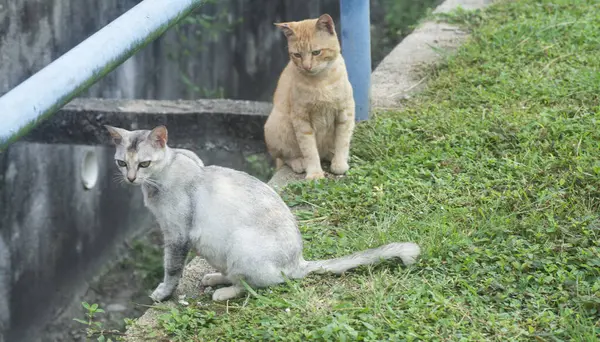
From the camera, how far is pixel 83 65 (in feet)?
7.72

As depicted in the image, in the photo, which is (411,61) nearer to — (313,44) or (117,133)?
(313,44)

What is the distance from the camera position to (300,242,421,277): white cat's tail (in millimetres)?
3238

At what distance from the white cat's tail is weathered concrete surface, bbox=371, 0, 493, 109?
1.95 metres

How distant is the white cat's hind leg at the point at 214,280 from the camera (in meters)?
3.38

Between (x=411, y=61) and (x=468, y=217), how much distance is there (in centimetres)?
234

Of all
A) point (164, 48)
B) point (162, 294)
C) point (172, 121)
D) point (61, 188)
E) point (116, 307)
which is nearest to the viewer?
point (162, 294)

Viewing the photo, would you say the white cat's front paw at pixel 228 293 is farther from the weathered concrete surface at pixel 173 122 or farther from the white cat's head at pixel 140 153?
the weathered concrete surface at pixel 173 122

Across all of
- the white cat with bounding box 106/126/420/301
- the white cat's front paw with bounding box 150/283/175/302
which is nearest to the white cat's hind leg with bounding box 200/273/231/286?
the white cat with bounding box 106/126/420/301

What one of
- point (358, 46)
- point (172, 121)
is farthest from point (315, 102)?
point (172, 121)

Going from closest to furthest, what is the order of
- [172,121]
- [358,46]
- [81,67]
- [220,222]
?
[81,67]
[220,222]
[358,46]
[172,121]

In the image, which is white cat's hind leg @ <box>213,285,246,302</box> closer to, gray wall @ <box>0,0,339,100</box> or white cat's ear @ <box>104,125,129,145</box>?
white cat's ear @ <box>104,125,129,145</box>

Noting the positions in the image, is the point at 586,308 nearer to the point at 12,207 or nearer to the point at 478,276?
the point at 478,276

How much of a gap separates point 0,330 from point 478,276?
3425mm

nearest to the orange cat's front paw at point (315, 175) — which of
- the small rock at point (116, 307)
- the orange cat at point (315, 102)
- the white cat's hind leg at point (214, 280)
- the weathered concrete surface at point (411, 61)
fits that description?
the orange cat at point (315, 102)
